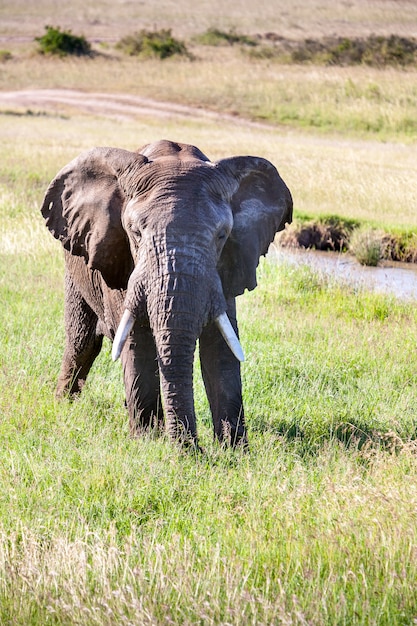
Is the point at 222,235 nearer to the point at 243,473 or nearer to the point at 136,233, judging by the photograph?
the point at 136,233

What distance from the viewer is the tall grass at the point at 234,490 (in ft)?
12.3

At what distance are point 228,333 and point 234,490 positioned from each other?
828 mm

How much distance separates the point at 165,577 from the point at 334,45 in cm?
5353

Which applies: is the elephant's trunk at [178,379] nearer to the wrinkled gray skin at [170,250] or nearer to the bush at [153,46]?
the wrinkled gray skin at [170,250]

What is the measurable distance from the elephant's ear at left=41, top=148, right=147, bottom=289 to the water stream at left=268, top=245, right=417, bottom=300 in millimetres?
5025

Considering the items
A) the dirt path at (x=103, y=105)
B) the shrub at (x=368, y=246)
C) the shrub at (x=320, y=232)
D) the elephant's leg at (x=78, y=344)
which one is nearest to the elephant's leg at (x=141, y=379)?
the elephant's leg at (x=78, y=344)

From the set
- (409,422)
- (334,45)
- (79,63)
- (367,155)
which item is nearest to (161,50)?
(79,63)

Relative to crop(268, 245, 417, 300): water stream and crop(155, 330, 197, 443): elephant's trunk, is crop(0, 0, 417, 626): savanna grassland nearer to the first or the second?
crop(155, 330, 197, 443): elephant's trunk

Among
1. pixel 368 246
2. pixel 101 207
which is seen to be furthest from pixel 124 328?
pixel 368 246

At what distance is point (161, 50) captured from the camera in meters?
49.8

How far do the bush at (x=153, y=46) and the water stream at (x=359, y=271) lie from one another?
122ft

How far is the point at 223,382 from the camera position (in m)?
5.85

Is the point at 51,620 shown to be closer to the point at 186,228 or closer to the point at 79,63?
the point at 186,228

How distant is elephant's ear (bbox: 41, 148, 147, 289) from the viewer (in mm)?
5902
